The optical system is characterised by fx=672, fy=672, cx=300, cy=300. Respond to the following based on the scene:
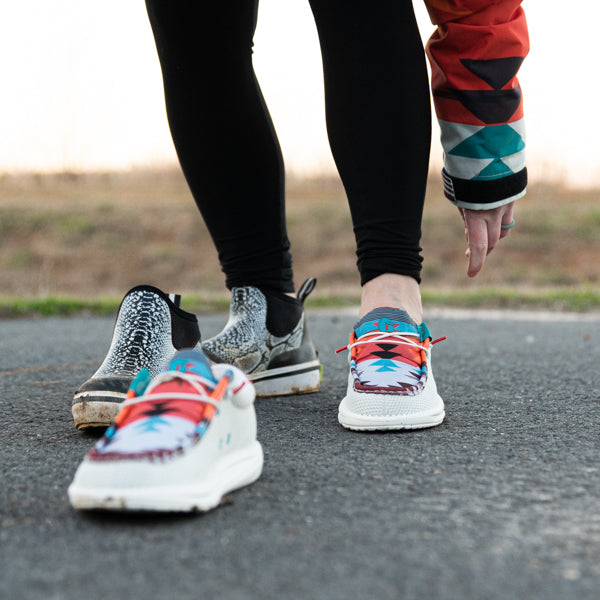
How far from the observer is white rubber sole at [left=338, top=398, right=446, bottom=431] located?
3.48 feet

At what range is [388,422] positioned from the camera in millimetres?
1062

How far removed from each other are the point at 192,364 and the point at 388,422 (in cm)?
37

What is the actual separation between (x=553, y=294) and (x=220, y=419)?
4.68 meters

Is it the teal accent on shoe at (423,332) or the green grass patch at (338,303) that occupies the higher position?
the teal accent on shoe at (423,332)

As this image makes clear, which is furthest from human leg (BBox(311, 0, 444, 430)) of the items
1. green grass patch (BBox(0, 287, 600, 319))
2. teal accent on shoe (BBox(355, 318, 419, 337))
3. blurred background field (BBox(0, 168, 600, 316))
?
blurred background field (BBox(0, 168, 600, 316))

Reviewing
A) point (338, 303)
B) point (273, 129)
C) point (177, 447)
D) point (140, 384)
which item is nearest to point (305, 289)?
point (273, 129)

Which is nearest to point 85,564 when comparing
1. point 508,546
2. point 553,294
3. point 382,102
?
point 508,546

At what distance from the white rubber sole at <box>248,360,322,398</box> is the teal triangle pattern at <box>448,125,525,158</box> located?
1.88ft

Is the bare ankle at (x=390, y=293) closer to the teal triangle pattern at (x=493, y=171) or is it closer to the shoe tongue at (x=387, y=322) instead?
the shoe tongue at (x=387, y=322)

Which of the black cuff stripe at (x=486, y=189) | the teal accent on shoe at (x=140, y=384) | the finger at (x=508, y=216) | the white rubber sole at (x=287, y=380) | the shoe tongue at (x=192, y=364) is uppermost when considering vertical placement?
the black cuff stripe at (x=486, y=189)

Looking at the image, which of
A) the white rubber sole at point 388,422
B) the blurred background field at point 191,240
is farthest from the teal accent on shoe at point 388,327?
the blurred background field at point 191,240

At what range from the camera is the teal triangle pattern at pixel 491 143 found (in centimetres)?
118

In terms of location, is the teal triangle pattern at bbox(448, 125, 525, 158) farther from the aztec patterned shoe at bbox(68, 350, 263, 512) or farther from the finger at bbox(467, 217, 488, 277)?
the aztec patterned shoe at bbox(68, 350, 263, 512)

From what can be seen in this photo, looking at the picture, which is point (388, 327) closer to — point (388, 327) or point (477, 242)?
point (388, 327)
